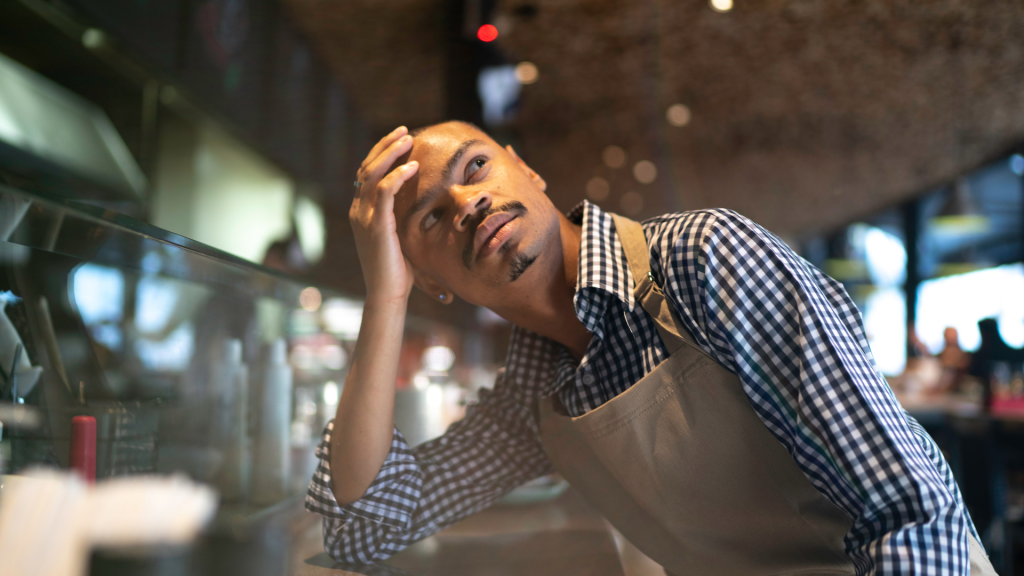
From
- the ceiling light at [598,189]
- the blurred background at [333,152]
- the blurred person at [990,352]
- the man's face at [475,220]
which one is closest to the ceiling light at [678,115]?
the blurred background at [333,152]

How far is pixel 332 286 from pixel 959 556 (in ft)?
3.61

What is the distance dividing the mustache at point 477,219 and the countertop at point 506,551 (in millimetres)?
379

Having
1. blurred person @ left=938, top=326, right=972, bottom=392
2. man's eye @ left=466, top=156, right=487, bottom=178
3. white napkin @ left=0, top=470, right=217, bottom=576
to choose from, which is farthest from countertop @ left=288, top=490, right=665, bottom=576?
blurred person @ left=938, top=326, right=972, bottom=392

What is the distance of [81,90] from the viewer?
1.55 metres

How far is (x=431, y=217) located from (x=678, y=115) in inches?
134

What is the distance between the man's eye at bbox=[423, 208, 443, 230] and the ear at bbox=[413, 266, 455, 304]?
0.26 ft

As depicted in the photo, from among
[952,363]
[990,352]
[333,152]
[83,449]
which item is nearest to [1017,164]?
[952,363]

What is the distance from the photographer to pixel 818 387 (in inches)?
18.7

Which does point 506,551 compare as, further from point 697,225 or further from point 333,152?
point 333,152

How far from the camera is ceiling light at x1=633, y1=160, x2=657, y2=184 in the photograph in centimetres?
Answer: 346

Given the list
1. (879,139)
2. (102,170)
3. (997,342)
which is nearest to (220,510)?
(102,170)

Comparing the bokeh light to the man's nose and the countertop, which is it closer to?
the countertop

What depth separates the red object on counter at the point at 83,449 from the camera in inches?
16.2

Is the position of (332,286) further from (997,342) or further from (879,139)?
(879,139)
